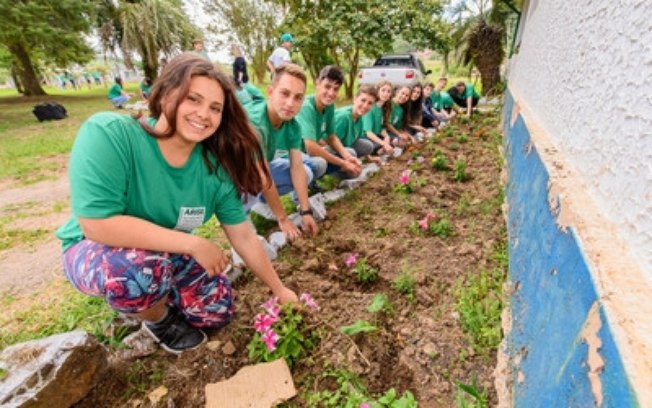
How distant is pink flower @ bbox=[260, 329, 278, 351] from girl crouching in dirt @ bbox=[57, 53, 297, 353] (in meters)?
0.29

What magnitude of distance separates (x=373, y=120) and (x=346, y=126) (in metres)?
0.97

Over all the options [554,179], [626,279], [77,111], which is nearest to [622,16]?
[554,179]

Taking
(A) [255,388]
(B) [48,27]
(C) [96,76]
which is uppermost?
(B) [48,27]

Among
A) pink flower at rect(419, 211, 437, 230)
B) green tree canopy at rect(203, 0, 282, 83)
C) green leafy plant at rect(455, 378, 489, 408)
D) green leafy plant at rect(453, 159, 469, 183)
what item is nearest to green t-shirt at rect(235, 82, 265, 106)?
pink flower at rect(419, 211, 437, 230)

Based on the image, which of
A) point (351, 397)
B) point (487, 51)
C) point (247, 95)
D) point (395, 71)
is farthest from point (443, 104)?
point (351, 397)

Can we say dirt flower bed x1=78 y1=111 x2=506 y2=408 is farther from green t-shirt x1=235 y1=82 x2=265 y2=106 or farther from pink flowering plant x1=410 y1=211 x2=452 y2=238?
green t-shirt x1=235 y1=82 x2=265 y2=106

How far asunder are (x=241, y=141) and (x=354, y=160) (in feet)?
7.36

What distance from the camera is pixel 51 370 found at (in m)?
1.47

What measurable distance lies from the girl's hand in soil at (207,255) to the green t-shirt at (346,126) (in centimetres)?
309

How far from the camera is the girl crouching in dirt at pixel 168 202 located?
1482mm

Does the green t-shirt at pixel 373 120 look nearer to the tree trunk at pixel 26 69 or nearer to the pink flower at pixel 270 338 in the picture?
the pink flower at pixel 270 338

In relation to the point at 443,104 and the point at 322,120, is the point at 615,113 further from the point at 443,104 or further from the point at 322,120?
the point at 443,104

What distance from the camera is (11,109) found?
47.2 feet

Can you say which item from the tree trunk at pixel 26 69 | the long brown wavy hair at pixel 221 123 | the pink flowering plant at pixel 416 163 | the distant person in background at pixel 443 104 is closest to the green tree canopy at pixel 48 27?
the tree trunk at pixel 26 69
